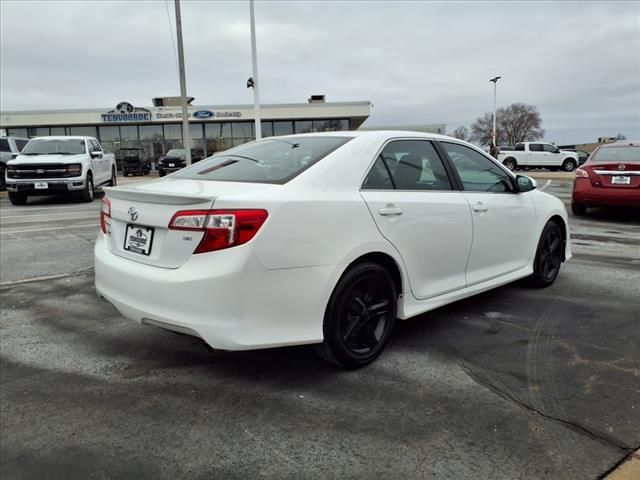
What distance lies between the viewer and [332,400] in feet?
9.83

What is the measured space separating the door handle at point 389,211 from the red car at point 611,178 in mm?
8203

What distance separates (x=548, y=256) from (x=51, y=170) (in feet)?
42.8

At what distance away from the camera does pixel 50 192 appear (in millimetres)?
14242

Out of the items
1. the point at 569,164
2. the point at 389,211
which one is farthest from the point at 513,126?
the point at 389,211

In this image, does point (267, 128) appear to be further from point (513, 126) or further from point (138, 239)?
point (513, 126)

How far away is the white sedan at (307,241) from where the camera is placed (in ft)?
9.19

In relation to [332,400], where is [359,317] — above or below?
above

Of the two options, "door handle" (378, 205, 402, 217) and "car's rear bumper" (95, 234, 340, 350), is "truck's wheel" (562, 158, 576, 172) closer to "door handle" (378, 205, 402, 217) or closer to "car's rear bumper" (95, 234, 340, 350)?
"door handle" (378, 205, 402, 217)

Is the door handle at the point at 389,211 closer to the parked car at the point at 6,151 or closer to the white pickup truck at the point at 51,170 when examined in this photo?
the white pickup truck at the point at 51,170

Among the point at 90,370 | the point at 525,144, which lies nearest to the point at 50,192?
the point at 90,370

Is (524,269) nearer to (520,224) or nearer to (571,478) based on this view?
(520,224)

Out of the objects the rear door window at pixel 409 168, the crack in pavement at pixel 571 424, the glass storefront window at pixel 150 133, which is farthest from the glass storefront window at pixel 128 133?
the crack in pavement at pixel 571 424

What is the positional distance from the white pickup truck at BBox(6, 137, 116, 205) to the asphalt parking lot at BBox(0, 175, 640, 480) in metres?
10.6

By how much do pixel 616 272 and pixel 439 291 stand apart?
3215mm
